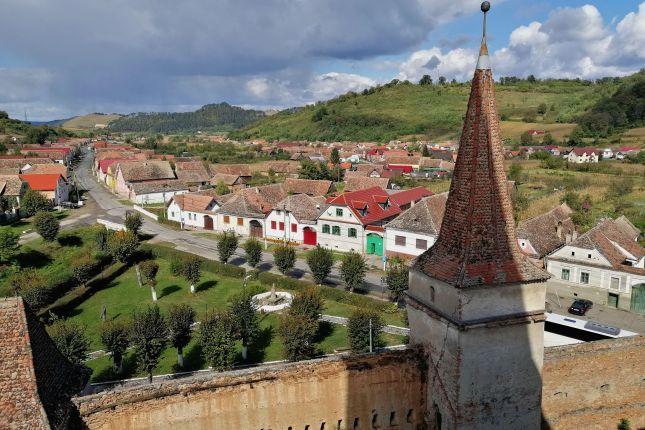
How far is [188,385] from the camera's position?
46.8ft

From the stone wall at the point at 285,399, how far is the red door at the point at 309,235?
127ft

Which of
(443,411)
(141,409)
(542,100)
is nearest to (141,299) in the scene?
(141,409)

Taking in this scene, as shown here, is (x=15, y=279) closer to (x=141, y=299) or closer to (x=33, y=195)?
(x=141, y=299)

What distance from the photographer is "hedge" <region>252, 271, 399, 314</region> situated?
117ft

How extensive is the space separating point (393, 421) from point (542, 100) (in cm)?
19129

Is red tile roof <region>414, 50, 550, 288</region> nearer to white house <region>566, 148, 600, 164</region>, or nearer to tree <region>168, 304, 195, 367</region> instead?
tree <region>168, 304, 195, 367</region>

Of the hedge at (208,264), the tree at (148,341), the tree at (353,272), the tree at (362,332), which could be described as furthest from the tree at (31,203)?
the tree at (362,332)

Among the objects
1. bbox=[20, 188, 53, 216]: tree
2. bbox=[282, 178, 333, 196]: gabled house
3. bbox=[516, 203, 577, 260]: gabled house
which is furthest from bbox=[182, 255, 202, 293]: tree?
bbox=[20, 188, 53, 216]: tree

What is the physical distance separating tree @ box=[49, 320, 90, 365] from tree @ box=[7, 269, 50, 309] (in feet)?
30.2

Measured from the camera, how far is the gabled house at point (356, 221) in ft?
165

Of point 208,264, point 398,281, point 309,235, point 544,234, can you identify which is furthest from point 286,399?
point 309,235

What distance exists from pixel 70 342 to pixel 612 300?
37049 millimetres

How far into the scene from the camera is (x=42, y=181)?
70.6 m

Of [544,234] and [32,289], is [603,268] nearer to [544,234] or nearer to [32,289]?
[544,234]
